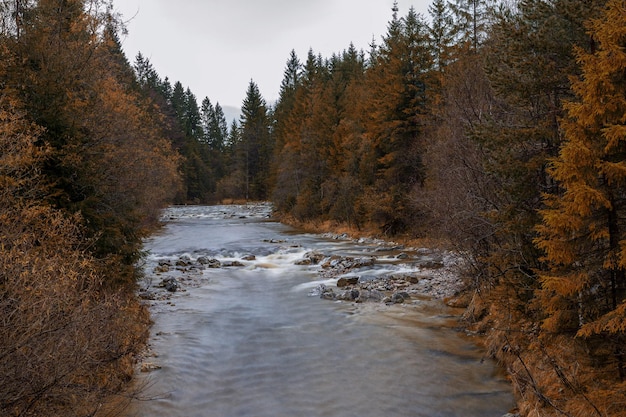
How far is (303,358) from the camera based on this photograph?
1003 cm

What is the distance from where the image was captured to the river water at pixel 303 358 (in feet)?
25.6

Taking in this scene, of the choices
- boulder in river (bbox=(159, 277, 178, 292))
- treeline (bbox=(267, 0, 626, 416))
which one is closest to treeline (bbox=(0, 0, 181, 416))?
boulder in river (bbox=(159, 277, 178, 292))

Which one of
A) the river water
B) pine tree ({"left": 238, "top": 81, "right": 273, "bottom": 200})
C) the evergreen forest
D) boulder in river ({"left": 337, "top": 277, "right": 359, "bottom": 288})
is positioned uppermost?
pine tree ({"left": 238, "top": 81, "right": 273, "bottom": 200})

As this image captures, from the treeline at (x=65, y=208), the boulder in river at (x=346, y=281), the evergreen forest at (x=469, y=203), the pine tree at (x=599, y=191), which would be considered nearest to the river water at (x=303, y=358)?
the evergreen forest at (x=469, y=203)

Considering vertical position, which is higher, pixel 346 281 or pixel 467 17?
pixel 467 17

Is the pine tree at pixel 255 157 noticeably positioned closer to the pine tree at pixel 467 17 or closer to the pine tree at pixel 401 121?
the pine tree at pixel 401 121

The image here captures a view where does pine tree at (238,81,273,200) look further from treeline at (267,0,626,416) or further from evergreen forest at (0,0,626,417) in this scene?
treeline at (267,0,626,416)

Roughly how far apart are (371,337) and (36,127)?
9098 millimetres

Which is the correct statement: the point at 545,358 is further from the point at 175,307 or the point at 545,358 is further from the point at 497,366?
the point at 175,307

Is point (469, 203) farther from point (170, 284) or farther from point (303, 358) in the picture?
point (170, 284)

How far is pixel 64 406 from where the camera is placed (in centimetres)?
554

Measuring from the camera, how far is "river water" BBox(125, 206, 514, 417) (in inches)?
307

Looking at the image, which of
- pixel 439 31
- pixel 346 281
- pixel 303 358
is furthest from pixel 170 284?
pixel 439 31

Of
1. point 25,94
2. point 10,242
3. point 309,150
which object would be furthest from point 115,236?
point 309,150
